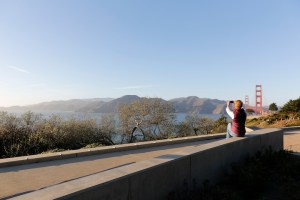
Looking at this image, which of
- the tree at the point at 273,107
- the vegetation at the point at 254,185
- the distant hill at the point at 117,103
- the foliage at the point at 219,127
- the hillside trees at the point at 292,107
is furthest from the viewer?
the tree at the point at 273,107

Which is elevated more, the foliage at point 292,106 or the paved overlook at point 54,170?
the foliage at point 292,106

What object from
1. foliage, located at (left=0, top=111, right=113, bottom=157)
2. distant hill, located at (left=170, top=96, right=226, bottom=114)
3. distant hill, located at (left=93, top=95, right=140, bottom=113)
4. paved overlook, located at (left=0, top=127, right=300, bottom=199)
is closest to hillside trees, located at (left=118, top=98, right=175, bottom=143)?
distant hill, located at (left=93, top=95, right=140, bottom=113)

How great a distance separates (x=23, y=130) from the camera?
1352 centimetres

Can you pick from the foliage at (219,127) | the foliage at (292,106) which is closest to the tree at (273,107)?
the foliage at (292,106)

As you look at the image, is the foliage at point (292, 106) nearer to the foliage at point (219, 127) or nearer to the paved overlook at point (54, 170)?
the foliage at point (219, 127)

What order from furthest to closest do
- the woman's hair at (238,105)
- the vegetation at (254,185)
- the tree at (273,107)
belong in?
the tree at (273,107) < the woman's hair at (238,105) < the vegetation at (254,185)

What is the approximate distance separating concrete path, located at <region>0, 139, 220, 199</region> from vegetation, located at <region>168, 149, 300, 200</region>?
2.49m

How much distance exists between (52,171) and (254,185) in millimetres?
4150

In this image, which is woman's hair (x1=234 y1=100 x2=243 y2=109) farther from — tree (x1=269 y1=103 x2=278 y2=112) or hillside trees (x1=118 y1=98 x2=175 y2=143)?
tree (x1=269 y1=103 x2=278 y2=112)

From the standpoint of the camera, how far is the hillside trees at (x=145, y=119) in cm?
2306

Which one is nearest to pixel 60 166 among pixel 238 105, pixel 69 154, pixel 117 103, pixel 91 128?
pixel 69 154

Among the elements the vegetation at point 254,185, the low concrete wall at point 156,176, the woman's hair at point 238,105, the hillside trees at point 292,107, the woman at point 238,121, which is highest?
the hillside trees at point 292,107

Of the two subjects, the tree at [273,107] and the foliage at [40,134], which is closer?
the foliage at [40,134]

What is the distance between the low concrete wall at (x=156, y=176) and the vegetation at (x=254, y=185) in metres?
0.20
